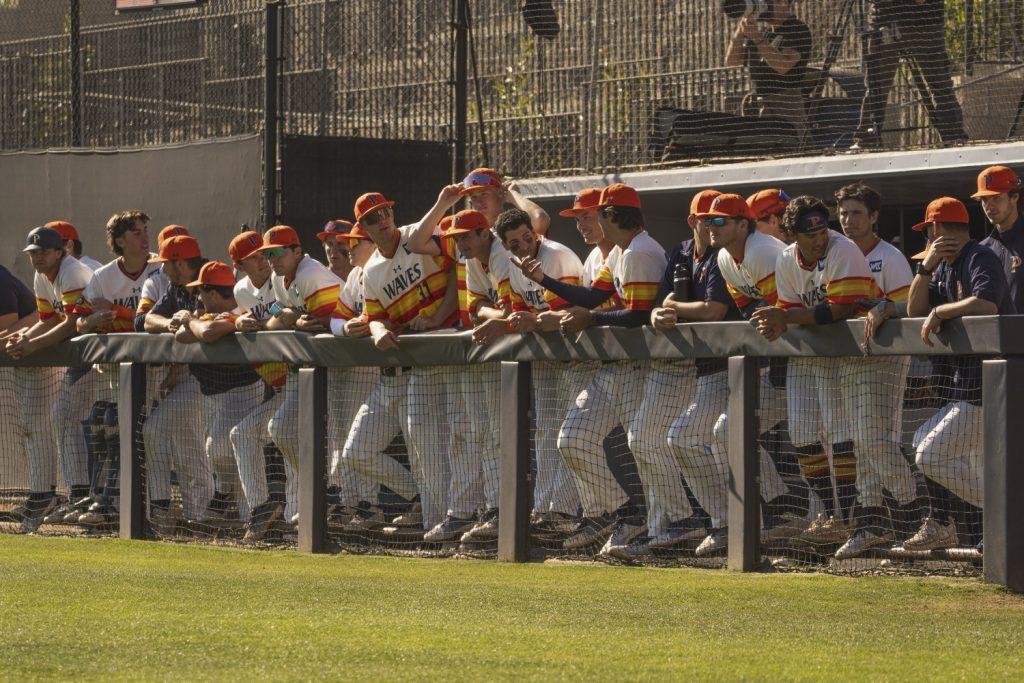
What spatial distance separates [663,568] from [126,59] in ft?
31.4

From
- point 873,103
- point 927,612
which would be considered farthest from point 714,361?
point 873,103

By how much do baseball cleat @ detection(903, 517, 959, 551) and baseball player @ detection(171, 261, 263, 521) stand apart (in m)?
4.49

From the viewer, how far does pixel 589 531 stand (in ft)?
28.8

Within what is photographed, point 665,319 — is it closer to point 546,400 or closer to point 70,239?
point 546,400

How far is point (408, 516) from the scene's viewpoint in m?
9.51

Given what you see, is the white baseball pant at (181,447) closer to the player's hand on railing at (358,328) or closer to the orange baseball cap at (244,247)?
the orange baseball cap at (244,247)

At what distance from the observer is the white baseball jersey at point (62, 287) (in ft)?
39.0

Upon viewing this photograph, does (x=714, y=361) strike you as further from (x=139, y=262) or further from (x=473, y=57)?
(x=473, y=57)

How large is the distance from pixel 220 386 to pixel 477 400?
2242mm

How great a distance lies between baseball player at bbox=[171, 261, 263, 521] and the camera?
10445 millimetres

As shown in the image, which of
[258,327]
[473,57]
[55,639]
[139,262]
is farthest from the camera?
[473,57]

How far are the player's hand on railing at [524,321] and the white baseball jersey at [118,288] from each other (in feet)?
12.5

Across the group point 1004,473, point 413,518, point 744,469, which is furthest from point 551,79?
point 1004,473

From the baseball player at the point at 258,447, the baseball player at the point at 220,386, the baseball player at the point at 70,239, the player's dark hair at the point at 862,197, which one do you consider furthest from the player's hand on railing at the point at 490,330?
the baseball player at the point at 70,239
